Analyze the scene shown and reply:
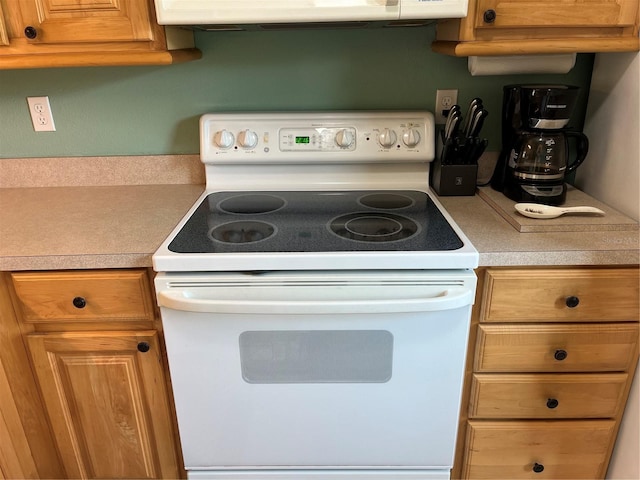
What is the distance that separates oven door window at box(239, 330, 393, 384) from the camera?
3.74 feet

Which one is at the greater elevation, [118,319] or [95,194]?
[95,194]

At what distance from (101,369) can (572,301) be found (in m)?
1.19

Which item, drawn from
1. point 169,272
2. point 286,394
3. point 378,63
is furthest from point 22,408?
point 378,63

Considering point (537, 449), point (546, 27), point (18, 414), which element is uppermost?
point (546, 27)

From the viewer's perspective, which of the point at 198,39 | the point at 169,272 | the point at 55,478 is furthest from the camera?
the point at 198,39

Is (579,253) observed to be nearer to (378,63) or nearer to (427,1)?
(427,1)

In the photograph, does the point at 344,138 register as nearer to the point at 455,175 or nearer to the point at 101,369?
the point at 455,175

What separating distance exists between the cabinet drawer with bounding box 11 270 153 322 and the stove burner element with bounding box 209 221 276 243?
0.20 metres

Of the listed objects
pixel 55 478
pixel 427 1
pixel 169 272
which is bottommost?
Answer: pixel 55 478

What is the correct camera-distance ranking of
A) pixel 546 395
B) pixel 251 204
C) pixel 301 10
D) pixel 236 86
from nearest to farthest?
pixel 301 10 → pixel 546 395 → pixel 251 204 → pixel 236 86

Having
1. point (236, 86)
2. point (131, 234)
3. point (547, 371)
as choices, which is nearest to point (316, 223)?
point (131, 234)

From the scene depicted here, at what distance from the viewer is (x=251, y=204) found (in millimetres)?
1457

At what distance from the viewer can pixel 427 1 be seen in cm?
116

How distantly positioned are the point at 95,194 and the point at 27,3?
0.57m
